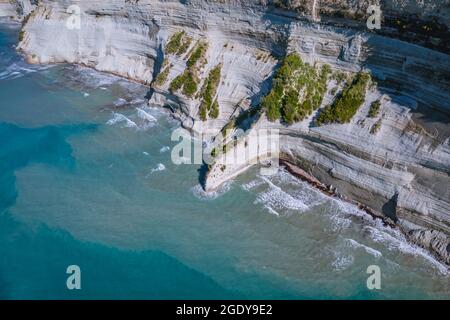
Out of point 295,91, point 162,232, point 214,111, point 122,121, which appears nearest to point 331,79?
point 295,91

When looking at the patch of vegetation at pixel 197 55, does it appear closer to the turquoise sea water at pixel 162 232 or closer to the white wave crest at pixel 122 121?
the turquoise sea water at pixel 162 232

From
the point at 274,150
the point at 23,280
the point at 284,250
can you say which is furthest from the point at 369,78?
the point at 23,280

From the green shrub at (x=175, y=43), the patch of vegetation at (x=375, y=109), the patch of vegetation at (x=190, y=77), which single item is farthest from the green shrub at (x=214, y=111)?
the patch of vegetation at (x=375, y=109)

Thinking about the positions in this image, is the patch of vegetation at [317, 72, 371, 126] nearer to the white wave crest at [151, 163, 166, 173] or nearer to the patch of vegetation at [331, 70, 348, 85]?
the patch of vegetation at [331, 70, 348, 85]

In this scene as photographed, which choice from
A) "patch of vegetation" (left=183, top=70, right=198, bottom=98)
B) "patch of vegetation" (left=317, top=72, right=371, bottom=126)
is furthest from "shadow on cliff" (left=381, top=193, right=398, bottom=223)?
"patch of vegetation" (left=183, top=70, right=198, bottom=98)

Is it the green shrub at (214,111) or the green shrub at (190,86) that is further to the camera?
the green shrub at (190,86)

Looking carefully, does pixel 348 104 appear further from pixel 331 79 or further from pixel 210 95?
pixel 210 95
